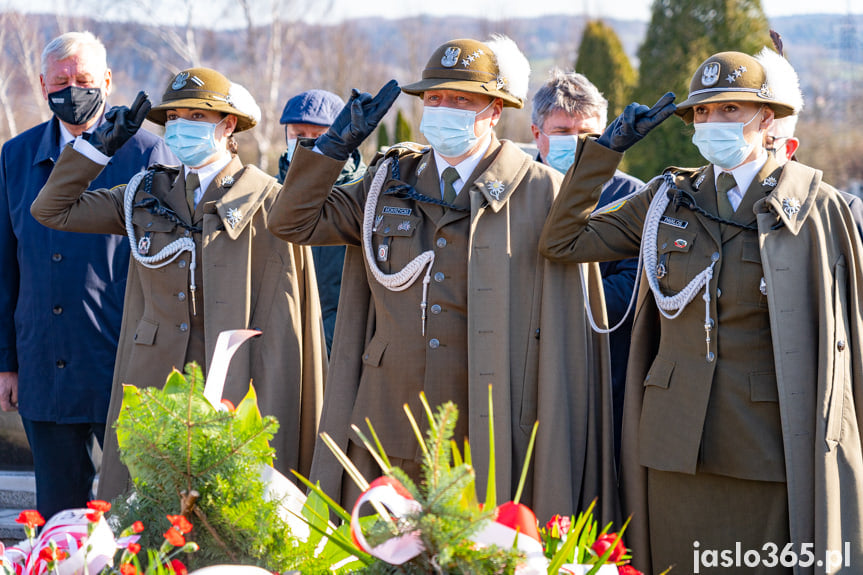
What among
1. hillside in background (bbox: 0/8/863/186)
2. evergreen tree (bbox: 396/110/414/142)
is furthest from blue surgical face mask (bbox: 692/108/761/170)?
hillside in background (bbox: 0/8/863/186)

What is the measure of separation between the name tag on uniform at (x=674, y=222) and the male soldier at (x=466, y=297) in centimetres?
37

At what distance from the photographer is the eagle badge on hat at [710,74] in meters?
3.60

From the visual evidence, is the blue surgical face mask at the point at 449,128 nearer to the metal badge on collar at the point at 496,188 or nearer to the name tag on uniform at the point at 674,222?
the metal badge on collar at the point at 496,188

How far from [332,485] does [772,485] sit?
5.07 ft

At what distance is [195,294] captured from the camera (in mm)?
4219

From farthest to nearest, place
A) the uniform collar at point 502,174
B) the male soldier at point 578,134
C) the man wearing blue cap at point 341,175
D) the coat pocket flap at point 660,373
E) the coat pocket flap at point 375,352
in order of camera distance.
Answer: the man wearing blue cap at point 341,175 → the male soldier at point 578,134 → the coat pocket flap at point 375,352 → the uniform collar at point 502,174 → the coat pocket flap at point 660,373

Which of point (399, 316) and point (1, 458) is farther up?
point (399, 316)

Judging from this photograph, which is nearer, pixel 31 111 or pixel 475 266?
pixel 475 266

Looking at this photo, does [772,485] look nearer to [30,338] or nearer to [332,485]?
[332,485]

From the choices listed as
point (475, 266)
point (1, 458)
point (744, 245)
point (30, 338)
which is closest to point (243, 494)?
point (475, 266)

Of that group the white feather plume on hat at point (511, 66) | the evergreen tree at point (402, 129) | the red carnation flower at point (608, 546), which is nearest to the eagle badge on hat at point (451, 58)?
the white feather plume on hat at point (511, 66)

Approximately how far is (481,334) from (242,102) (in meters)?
1.44

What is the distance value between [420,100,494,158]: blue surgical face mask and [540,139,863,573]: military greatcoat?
416 mm

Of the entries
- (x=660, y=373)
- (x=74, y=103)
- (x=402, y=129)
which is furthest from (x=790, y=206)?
(x=402, y=129)
